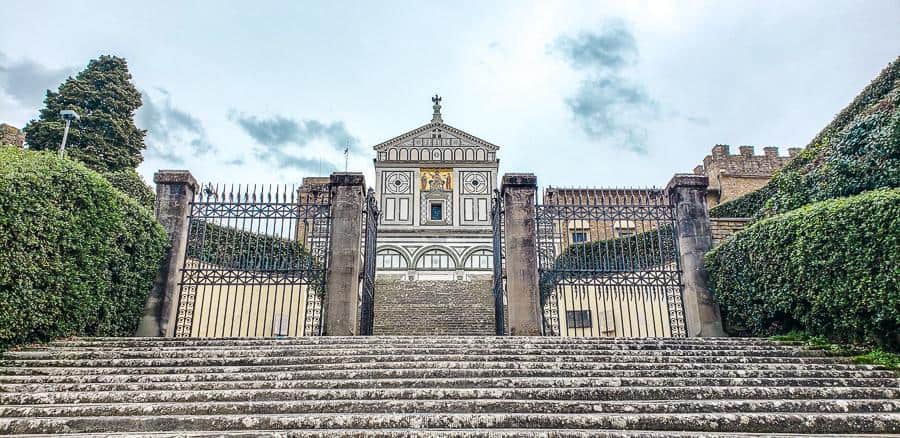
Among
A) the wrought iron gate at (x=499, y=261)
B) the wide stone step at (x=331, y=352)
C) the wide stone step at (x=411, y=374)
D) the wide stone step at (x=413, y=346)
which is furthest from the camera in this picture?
the wrought iron gate at (x=499, y=261)

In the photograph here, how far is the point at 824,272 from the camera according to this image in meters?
6.19

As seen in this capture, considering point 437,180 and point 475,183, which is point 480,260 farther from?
point 437,180

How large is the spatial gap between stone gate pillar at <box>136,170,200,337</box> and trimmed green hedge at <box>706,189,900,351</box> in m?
8.34

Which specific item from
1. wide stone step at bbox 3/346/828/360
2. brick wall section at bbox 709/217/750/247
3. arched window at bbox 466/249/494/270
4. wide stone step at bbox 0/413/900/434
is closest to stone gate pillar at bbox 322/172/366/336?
wide stone step at bbox 3/346/828/360

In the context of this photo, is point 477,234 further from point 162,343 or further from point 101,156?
point 162,343

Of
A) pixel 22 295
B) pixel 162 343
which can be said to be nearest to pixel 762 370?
pixel 162 343

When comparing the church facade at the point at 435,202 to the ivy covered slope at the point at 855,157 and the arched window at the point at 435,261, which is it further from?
the ivy covered slope at the point at 855,157

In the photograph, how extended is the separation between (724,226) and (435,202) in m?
21.9

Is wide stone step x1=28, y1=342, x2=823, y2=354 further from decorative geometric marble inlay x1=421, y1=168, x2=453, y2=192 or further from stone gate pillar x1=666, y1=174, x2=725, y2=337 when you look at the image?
decorative geometric marble inlay x1=421, y1=168, x2=453, y2=192

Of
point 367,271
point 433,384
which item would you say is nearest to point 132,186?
point 367,271

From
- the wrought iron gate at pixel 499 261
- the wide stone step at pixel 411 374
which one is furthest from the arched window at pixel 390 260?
the wide stone step at pixel 411 374

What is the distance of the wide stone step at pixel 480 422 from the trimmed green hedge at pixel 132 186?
42.2ft

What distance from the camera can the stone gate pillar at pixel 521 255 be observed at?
8352 mm

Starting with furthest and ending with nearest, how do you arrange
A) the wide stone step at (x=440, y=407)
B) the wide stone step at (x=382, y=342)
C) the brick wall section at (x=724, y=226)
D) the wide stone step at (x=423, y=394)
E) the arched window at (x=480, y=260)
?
the arched window at (x=480, y=260), the brick wall section at (x=724, y=226), the wide stone step at (x=382, y=342), the wide stone step at (x=423, y=394), the wide stone step at (x=440, y=407)
